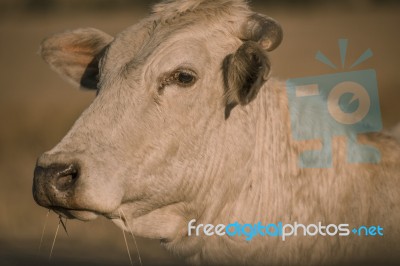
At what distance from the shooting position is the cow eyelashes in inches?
169

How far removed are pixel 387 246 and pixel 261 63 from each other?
3.71 feet

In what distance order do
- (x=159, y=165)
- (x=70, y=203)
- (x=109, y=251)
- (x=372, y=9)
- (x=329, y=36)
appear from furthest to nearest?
(x=372, y=9)
(x=329, y=36)
(x=109, y=251)
(x=159, y=165)
(x=70, y=203)

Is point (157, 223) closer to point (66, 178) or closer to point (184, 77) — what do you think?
point (66, 178)

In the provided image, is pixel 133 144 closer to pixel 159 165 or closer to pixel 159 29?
pixel 159 165

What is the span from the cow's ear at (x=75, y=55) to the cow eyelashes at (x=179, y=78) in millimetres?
1064

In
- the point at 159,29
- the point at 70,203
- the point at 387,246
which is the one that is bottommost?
the point at 387,246

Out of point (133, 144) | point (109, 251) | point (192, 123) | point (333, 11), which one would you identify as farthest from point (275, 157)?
point (333, 11)

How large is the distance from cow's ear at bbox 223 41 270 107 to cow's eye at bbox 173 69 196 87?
183 millimetres

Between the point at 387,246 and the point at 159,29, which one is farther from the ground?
the point at 159,29

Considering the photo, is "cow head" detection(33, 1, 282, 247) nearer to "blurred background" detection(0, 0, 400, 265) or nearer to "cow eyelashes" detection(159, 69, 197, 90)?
"cow eyelashes" detection(159, 69, 197, 90)

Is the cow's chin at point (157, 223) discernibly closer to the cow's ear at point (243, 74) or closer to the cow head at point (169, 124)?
the cow head at point (169, 124)

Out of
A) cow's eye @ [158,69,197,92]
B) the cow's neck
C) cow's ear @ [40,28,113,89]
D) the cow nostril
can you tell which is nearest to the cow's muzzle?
the cow nostril

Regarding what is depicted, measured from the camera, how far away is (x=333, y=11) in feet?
80.6

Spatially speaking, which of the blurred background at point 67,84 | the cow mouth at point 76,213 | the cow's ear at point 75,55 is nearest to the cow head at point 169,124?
the cow mouth at point 76,213
